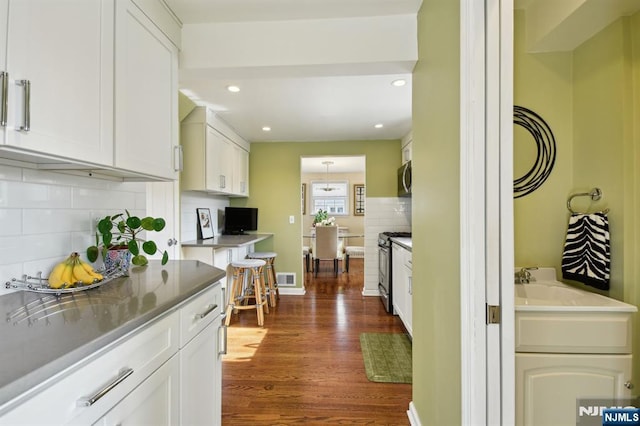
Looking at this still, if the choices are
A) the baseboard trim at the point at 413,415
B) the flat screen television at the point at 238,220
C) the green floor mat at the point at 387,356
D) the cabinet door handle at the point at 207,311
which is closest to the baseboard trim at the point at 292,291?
the flat screen television at the point at 238,220

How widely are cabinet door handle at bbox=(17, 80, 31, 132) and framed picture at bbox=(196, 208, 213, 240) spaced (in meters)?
2.77

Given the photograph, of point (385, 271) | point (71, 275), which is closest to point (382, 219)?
point (385, 271)

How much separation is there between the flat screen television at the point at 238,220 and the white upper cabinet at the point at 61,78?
3083mm

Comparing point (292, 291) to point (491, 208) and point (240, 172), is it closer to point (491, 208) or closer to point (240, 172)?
point (240, 172)

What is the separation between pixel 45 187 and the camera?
1.24 meters

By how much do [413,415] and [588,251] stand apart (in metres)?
1.26

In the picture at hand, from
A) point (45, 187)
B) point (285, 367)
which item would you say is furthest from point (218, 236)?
point (45, 187)

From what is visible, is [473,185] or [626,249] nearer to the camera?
[473,185]

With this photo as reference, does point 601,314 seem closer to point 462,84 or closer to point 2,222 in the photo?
point 462,84

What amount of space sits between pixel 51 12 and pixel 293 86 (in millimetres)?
1776

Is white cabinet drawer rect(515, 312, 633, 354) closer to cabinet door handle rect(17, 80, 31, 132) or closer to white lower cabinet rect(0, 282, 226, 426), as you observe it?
white lower cabinet rect(0, 282, 226, 426)

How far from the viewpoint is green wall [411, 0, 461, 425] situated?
1147 mm

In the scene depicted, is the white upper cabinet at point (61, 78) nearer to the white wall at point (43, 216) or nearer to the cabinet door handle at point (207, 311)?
the white wall at point (43, 216)

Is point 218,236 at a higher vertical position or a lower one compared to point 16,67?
lower
